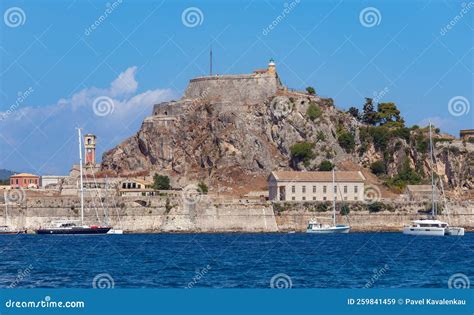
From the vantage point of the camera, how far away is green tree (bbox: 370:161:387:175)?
360 ft

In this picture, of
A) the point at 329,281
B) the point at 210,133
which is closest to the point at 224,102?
the point at 210,133

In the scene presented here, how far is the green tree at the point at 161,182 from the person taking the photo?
101312 millimetres

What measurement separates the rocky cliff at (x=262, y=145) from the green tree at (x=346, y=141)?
0.09 meters

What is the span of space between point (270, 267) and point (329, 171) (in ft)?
Answer: 182

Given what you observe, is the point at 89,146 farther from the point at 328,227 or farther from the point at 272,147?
the point at 328,227

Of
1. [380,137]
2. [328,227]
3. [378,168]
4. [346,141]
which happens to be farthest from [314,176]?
[380,137]

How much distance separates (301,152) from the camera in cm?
10538

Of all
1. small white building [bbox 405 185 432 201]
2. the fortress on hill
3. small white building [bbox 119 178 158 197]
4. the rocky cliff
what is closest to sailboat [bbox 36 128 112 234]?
small white building [bbox 119 178 158 197]

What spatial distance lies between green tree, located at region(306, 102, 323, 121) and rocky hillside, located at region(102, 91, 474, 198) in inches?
4.5

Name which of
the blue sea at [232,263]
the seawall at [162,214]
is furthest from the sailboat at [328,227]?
the blue sea at [232,263]

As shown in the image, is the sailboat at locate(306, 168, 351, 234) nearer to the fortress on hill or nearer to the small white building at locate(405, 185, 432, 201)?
the small white building at locate(405, 185, 432, 201)

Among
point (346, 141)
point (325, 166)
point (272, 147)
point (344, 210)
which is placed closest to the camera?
point (344, 210)

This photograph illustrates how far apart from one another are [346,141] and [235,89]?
455 inches

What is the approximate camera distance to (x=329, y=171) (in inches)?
4082
